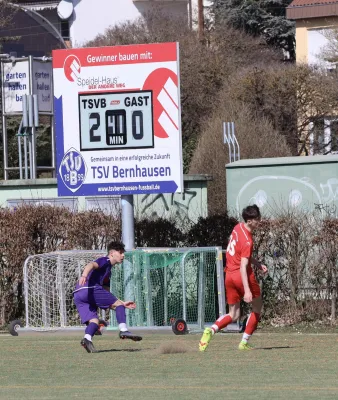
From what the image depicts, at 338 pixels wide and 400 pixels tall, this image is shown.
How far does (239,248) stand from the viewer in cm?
1378

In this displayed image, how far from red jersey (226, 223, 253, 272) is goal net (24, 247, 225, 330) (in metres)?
3.28

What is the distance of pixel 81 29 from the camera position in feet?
225

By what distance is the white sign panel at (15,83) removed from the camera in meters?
31.1

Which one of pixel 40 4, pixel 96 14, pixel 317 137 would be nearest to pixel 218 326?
pixel 317 137

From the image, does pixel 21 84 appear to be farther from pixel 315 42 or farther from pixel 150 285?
pixel 315 42

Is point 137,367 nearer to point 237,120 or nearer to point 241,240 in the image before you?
point 241,240

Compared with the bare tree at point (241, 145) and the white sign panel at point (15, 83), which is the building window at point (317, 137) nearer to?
the bare tree at point (241, 145)

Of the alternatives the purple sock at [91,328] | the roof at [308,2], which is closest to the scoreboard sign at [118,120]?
the purple sock at [91,328]

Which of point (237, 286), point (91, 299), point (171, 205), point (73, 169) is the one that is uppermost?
point (73, 169)

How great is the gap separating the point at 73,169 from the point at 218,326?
5.57m

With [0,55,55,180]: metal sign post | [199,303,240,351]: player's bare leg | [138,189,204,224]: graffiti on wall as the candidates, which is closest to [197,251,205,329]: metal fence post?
[199,303,240,351]: player's bare leg

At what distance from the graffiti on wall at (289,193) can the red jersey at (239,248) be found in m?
5.45

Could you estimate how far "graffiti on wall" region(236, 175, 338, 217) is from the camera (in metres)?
19.9

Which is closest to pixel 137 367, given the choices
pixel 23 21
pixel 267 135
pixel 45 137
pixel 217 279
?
pixel 217 279
